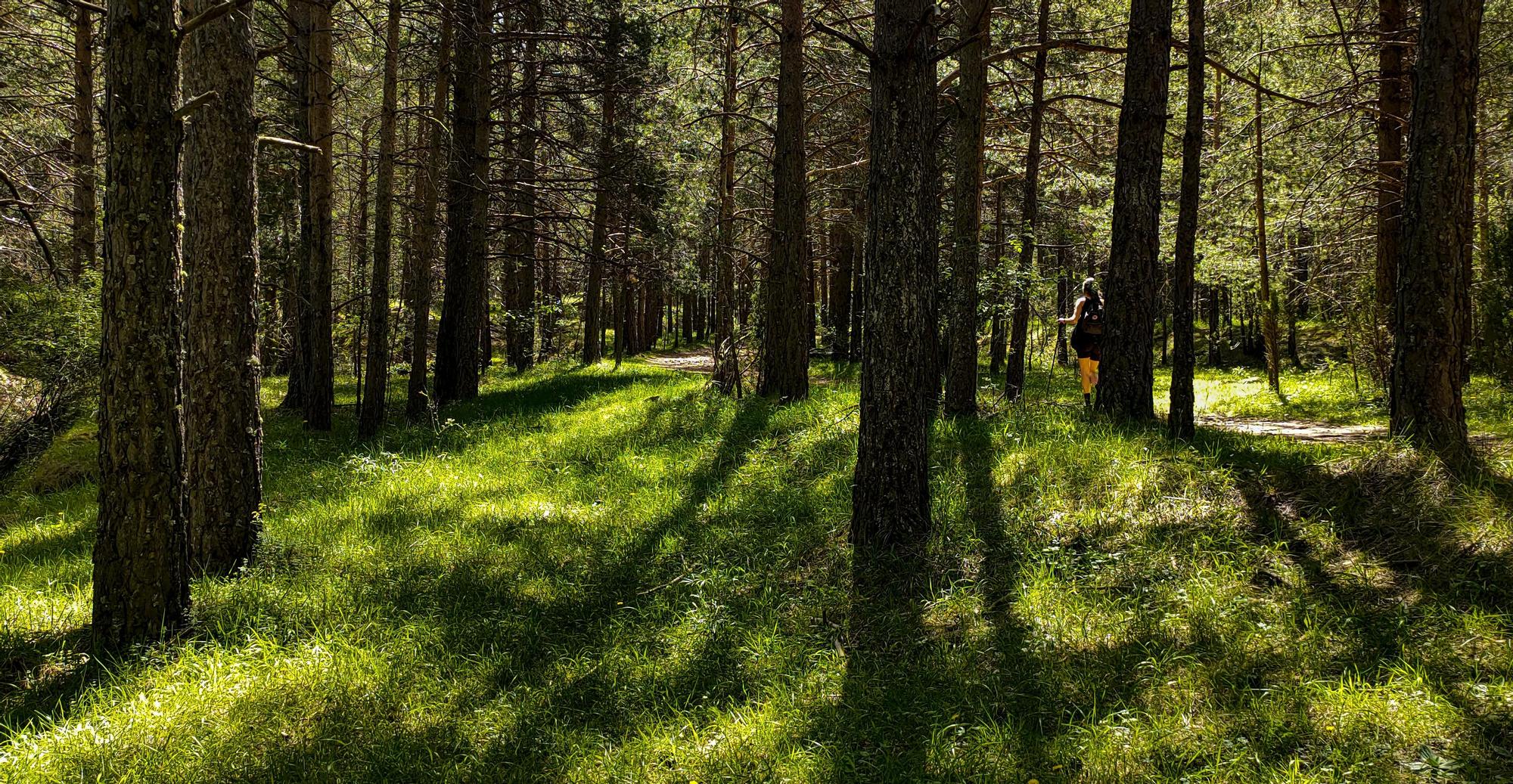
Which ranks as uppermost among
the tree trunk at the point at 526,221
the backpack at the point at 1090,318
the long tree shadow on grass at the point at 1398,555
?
the tree trunk at the point at 526,221

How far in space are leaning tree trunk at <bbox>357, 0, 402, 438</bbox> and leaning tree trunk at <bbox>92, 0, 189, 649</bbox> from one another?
5.57m

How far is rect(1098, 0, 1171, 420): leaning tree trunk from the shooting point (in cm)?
684

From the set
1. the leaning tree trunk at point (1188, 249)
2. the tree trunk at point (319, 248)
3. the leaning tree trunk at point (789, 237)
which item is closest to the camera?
the leaning tree trunk at point (1188, 249)

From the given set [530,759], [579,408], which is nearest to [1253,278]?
[579,408]

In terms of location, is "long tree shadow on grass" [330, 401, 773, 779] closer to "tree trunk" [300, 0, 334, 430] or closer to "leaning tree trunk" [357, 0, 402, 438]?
"leaning tree trunk" [357, 0, 402, 438]

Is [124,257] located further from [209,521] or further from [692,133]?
[692,133]

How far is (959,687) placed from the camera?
12.5 ft

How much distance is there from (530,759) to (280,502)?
492 centimetres

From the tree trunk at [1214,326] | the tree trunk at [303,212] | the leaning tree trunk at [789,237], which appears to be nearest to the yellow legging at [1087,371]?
the leaning tree trunk at [789,237]

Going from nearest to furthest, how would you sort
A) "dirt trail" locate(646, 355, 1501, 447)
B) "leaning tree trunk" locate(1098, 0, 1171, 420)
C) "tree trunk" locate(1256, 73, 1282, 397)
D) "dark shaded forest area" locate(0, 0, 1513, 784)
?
"dark shaded forest area" locate(0, 0, 1513, 784) < "leaning tree trunk" locate(1098, 0, 1171, 420) < "dirt trail" locate(646, 355, 1501, 447) < "tree trunk" locate(1256, 73, 1282, 397)

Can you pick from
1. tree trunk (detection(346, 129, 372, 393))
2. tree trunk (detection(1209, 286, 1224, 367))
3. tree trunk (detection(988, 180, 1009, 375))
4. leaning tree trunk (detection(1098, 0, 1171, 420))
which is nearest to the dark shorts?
tree trunk (detection(988, 180, 1009, 375))

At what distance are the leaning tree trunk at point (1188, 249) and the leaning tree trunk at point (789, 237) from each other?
469cm

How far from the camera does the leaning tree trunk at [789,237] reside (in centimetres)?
1019

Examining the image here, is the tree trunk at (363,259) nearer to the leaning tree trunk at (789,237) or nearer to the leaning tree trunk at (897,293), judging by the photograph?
the leaning tree trunk at (789,237)
